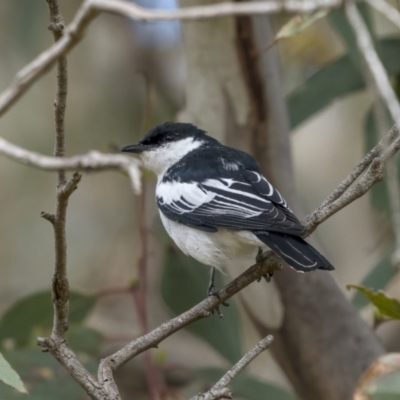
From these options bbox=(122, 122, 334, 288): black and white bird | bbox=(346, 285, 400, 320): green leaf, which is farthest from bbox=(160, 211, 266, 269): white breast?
bbox=(346, 285, 400, 320): green leaf

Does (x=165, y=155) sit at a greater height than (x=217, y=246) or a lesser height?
greater

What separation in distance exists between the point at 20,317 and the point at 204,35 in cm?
149

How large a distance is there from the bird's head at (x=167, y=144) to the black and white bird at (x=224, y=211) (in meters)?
0.01

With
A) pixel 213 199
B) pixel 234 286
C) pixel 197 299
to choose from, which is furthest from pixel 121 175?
pixel 234 286

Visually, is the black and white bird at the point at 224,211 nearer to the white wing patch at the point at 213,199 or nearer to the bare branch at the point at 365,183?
the white wing patch at the point at 213,199

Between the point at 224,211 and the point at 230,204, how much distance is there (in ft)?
0.11

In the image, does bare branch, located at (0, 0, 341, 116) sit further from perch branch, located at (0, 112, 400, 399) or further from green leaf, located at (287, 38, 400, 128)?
green leaf, located at (287, 38, 400, 128)

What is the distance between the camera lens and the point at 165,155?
9.29ft

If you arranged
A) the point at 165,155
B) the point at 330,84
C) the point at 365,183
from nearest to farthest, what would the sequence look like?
the point at 365,183
the point at 165,155
the point at 330,84

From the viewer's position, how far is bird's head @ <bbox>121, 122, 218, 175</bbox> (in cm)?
283

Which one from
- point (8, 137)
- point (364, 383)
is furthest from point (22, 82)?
point (8, 137)

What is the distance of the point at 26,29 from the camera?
4.29 metres

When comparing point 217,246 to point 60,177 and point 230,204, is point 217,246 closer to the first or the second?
point 230,204

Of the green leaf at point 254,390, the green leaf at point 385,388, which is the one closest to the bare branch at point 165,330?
the green leaf at point 385,388
